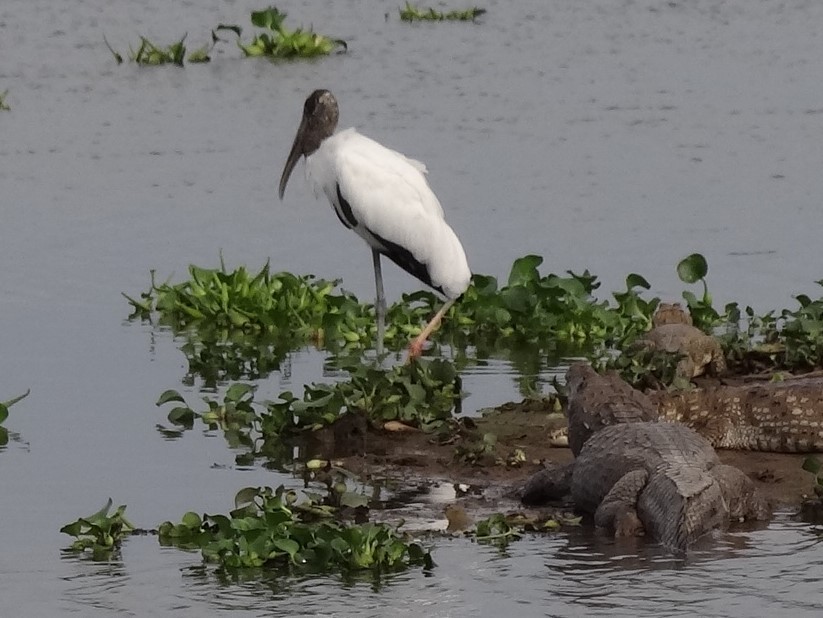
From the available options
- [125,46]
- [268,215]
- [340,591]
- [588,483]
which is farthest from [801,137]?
[340,591]

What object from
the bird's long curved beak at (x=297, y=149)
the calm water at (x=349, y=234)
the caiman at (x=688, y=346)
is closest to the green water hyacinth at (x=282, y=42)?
the calm water at (x=349, y=234)

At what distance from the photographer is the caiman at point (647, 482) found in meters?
7.96

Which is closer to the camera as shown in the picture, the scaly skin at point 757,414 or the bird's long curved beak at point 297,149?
the scaly skin at point 757,414

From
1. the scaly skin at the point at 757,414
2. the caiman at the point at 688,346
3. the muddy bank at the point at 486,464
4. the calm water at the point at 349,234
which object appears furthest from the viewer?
the caiman at the point at 688,346

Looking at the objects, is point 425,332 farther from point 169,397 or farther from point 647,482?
point 647,482

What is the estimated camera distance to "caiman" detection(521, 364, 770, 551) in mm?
7965

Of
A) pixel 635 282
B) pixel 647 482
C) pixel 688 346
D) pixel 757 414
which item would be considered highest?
pixel 635 282

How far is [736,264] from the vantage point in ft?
43.7

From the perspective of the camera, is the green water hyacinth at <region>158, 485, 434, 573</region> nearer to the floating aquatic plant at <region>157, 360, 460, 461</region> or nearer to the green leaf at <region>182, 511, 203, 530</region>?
the green leaf at <region>182, 511, 203, 530</region>

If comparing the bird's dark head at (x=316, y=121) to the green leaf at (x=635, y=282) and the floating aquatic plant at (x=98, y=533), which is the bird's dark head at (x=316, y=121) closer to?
the green leaf at (x=635, y=282)

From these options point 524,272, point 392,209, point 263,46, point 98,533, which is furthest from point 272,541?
point 263,46

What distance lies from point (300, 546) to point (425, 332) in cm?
399

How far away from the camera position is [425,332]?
11641mm

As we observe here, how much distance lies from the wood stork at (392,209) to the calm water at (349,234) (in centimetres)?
71
